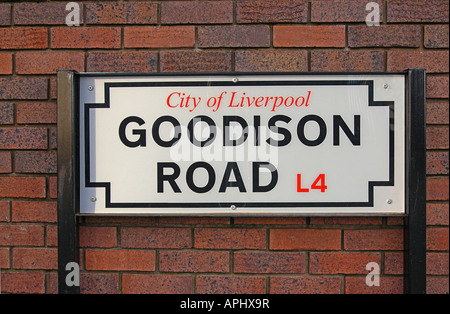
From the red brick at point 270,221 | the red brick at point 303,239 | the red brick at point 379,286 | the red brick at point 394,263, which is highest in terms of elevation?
the red brick at point 270,221

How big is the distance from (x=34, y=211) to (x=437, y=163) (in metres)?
1.56

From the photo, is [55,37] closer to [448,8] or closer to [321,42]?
[321,42]

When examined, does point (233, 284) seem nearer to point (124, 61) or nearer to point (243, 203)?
point (243, 203)

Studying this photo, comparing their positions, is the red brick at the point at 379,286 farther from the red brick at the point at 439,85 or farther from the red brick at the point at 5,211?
the red brick at the point at 5,211

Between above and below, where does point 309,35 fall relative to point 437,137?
above

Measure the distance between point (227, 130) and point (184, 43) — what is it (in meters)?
0.37

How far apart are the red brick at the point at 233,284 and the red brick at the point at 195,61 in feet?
2.66

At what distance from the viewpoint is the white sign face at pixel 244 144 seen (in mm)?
1254

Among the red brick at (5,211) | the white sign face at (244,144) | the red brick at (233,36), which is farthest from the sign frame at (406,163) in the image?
the red brick at (5,211)

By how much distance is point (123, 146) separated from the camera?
1.27 metres

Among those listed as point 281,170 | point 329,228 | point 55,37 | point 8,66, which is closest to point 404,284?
point 329,228

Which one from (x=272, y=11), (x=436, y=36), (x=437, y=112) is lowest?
(x=437, y=112)

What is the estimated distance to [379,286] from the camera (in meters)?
1.30

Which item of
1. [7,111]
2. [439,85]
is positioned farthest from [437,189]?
[7,111]
